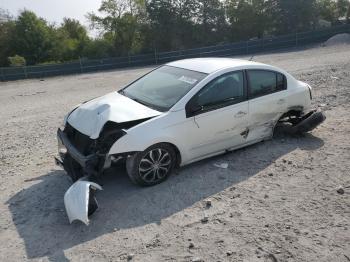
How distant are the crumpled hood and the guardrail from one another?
18.7 meters

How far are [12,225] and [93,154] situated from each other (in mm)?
1389

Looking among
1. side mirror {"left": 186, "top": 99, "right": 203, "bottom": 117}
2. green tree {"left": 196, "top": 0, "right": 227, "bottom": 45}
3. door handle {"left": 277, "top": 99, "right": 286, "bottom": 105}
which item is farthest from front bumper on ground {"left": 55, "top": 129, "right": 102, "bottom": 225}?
green tree {"left": 196, "top": 0, "right": 227, "bottom": 45}

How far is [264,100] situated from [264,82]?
0.34m

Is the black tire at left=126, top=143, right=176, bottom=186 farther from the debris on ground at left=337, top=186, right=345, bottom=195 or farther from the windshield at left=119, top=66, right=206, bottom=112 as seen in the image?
the debris on ground at left=337, top=186, right=345, bottom=195

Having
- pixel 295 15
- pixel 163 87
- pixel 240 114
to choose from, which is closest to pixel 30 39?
pixel 295 15

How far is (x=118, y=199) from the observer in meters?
5.43

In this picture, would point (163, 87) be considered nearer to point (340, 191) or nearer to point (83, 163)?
point (83, 163)

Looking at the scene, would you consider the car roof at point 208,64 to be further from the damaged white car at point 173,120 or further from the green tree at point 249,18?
the green tree at point 249,18

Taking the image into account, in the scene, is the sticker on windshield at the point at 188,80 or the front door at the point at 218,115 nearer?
the front door at the point at 218,115

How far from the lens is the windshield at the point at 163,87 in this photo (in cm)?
591

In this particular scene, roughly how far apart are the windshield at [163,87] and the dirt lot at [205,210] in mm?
1198

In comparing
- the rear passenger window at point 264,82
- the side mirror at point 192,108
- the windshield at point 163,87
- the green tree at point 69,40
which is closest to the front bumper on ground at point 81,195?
the windshield at point 163,87

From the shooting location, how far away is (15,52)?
32.1 m

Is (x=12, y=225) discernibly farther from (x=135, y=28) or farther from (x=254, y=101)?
(x=135, y=28)
